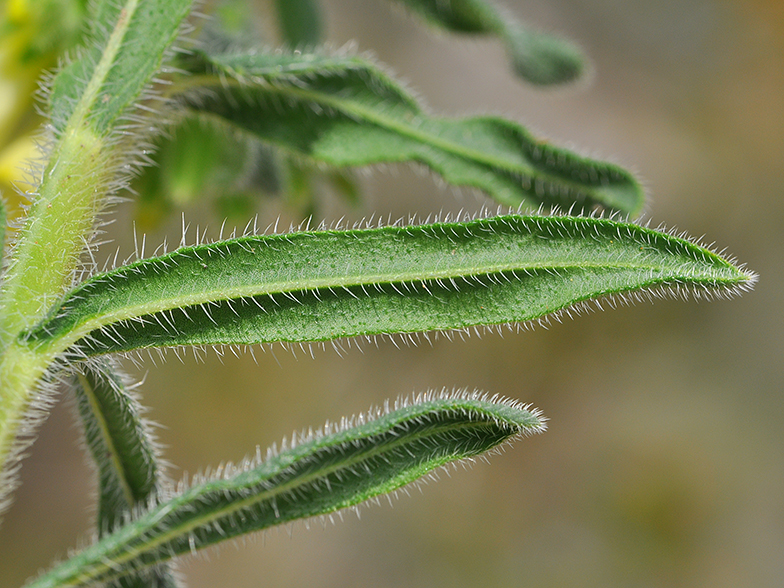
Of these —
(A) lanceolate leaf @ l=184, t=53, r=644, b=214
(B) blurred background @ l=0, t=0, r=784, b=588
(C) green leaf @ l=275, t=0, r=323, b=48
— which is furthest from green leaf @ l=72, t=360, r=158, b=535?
(B) blurred background @ l=0, t=0, r=784, b=588

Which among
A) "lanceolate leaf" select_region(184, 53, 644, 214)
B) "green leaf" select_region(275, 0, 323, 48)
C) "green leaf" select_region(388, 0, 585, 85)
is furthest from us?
"green leaf" select_region(275, 0, 323, 48)

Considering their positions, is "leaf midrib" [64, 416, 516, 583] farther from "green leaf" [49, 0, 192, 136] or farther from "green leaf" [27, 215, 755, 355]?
"green leaf" [49, 0, 192, 136]

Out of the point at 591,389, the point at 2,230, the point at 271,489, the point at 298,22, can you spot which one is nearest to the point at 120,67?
the point at 2,230

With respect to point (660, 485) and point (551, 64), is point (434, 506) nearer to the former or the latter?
point (660, 485)

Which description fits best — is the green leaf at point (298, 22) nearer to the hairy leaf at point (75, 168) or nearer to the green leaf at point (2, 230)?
the hairy leaf at point (75, 168)

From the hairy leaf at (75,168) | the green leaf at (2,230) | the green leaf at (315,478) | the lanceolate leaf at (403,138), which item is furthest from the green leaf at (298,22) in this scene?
the green leaf at (315,478)

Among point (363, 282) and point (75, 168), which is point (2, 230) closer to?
point (75, 168)
